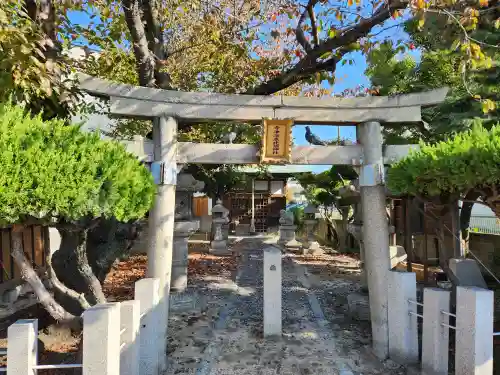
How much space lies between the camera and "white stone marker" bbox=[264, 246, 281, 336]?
571 centimetres

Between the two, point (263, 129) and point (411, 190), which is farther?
point (263, 129)

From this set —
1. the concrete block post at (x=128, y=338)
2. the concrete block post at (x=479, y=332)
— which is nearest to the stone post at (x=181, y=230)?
the concrete block post at (x=128, y=338)

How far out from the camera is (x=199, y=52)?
689 cm

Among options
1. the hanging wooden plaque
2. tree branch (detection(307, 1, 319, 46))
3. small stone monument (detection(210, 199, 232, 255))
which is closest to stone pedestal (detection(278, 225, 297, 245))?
small stone monument (detection(210, 199, 232, 255))

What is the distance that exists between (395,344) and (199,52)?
19.7 feet

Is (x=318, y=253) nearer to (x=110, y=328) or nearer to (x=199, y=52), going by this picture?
(x=199, y=52)

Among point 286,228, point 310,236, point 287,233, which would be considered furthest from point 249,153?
point 287,233

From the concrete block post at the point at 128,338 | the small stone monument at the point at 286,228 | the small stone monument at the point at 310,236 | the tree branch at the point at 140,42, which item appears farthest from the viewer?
the small stone monument at the point at 286,228

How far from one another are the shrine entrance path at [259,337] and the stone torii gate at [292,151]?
2.19ft

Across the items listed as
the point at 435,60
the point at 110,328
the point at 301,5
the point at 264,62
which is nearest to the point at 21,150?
the point at 110,328

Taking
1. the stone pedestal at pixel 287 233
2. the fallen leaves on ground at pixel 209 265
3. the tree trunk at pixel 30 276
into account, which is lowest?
the fallen leaves on ground at pixel 209 265

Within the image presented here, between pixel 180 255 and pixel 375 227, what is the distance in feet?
17.0

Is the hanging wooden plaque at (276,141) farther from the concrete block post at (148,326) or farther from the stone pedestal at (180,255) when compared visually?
the stone pedestal at (180,255)

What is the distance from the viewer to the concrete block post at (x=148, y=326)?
168 inches
